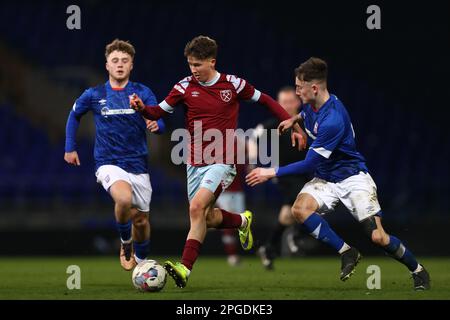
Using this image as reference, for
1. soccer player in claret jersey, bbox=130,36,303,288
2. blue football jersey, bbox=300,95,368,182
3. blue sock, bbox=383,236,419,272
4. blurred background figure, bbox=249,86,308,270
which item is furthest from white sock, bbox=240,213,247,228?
blurred background figure, bbox=249,86,308,270

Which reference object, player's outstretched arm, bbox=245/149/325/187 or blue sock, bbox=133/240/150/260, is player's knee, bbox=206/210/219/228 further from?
blue sock, bbox=133/240/150/260

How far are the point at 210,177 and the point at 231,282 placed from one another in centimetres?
136

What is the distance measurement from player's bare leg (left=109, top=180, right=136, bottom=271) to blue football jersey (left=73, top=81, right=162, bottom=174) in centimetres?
28

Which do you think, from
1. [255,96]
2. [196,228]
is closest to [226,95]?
[255,96]

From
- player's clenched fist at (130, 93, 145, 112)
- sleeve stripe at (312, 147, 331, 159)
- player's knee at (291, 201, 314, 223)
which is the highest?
player's clenched fist at (130, 93, 145, 112)

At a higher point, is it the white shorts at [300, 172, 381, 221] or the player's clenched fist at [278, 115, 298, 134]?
the player's clenched fist at [278, 115, 298, 134]

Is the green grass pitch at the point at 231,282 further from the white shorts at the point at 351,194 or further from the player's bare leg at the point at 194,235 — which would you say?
the white shorts at the point at 351,194

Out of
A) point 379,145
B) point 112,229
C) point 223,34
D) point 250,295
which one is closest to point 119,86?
point 250,295

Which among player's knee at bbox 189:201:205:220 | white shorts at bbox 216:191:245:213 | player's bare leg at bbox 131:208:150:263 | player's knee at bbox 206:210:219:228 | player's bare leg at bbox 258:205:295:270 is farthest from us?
white shorts at bbox 216:191:245:213

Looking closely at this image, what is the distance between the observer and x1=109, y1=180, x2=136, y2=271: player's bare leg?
7.62 m

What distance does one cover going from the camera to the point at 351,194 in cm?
703

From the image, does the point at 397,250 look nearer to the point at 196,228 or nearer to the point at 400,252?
the point at 400,252

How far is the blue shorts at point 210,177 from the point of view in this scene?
273 inches
